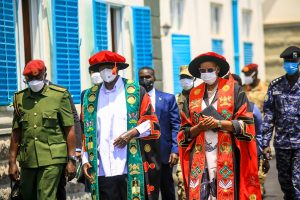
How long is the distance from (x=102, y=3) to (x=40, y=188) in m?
5.73

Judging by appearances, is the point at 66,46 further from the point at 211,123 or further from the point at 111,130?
the point at 211,123

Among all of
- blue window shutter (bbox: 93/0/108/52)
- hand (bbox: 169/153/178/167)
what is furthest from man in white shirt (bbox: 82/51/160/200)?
blue window shutter (bbox: 93/0/108/52)

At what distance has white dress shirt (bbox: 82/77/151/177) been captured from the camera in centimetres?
968

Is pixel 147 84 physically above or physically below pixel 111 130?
above

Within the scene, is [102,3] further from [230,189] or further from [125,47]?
[230,189]

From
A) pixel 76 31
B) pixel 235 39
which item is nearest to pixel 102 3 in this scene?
pixel 76 31

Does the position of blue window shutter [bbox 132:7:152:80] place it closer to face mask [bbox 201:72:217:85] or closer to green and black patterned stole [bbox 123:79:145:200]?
green and black patterned stole [bbox 123:79:145:200]

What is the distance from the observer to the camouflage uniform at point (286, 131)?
37.0ft

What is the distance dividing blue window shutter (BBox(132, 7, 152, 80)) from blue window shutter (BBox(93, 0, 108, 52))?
101 cm

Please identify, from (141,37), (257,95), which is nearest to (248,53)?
(141,37)

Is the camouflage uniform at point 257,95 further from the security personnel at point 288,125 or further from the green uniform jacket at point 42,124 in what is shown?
the green uniform jacket at point 42,124

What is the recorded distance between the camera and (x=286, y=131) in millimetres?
11367

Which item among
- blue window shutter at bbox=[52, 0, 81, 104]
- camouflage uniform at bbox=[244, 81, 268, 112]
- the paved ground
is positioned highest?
blue window shutter at bbox=[52, 0, 81, 104]

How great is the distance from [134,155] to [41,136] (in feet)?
3.05
